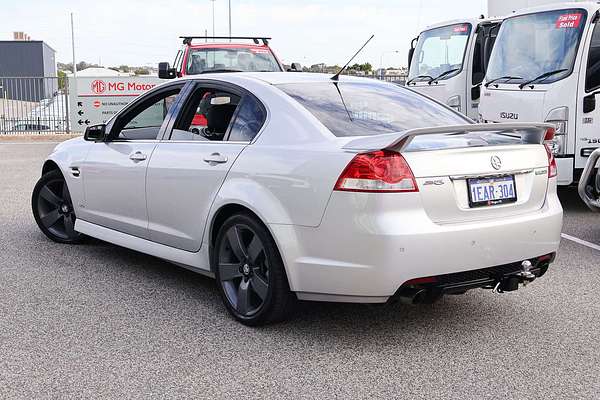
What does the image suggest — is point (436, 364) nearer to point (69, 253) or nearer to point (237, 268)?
point (237, 268)

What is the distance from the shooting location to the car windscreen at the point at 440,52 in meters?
13.1

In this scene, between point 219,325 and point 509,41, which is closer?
A: point 219,325

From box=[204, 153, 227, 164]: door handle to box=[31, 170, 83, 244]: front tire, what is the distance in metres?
2.48

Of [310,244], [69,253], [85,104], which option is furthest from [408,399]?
[85,104]

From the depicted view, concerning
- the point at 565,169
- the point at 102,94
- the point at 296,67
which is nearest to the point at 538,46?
the point at 565,169

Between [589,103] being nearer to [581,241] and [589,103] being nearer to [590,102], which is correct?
[590,102]

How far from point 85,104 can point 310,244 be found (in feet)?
62.3

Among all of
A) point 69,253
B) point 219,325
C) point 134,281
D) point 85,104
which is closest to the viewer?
point 219,325

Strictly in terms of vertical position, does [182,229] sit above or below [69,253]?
above

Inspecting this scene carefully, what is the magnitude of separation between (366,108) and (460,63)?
8599 millimetres

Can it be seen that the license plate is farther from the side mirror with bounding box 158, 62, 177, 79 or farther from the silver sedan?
the side mirror with bounding box 158, 62, 177, 79

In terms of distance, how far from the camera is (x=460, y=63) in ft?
42.8

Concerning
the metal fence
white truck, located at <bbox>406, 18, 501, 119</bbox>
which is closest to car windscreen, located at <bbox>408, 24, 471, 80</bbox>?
white truck, located at <bbox>406, 18, 501, 119</bbox>

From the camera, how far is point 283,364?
13.5 feet
